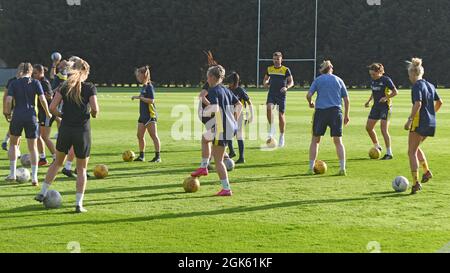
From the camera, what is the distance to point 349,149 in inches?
670

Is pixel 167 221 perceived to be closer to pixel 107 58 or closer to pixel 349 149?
pixel 349 149

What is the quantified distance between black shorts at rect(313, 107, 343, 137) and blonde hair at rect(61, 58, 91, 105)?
4.93 m

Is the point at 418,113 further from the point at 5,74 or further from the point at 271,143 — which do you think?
the point at 5,74

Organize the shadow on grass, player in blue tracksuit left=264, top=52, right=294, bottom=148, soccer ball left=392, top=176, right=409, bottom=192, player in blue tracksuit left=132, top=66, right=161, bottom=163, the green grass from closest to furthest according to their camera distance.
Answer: the green grass → the shadow on grass → soccer ball left=392, top=176, right=409, bottom=192 → player in blue tracksuit left=132, top=66, right=161, bottom=163 → player in blue tracksuit left=264, top=52, right=294, bottom=148

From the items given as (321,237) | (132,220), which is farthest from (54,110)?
(321,237)

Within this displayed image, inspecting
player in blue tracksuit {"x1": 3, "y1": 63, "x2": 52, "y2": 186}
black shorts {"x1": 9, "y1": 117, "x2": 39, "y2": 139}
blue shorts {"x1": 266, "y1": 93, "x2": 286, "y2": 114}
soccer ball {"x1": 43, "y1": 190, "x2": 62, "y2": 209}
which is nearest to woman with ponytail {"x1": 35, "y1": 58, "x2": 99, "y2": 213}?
soccer ball {"x1": 43, "y1": 190, "x2": 62, "y2": 209}

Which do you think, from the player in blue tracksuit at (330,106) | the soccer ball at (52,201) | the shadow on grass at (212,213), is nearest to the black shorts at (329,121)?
the player in blue tracksuit at (330,106)

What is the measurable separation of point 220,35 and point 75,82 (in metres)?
56.3

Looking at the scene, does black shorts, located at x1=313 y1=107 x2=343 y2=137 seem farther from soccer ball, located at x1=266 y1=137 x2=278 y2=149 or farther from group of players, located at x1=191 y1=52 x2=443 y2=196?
soccer ball, located at x1=266 y1=137 x2=278 y2=149

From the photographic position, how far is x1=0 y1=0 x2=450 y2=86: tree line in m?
62.8

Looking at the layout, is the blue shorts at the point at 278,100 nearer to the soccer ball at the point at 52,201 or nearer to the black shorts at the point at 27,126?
the black shorts at the point at 27,126

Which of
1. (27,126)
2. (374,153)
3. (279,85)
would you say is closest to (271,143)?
(279,85)

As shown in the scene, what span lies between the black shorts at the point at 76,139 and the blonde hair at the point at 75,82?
362 millimetres
